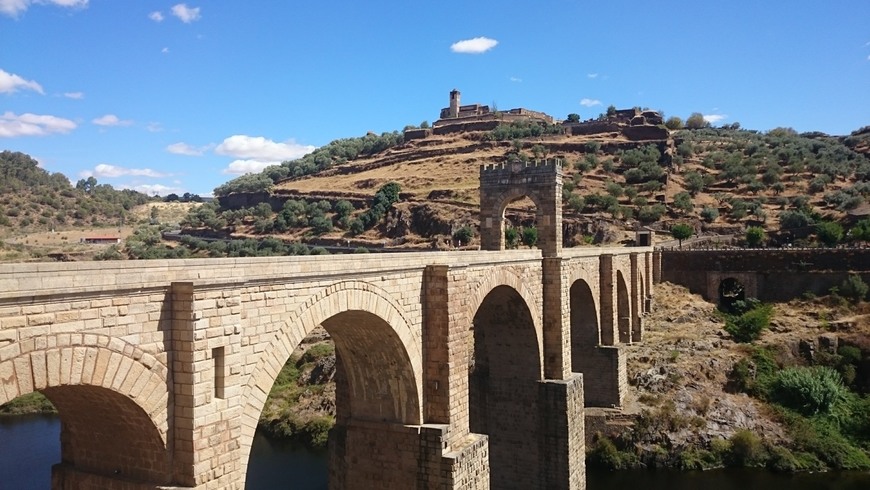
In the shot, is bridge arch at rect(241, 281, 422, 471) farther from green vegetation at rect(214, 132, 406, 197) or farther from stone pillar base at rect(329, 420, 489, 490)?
green vegetation at rect(214, 132, 406, 197)

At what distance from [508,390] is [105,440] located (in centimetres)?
1263

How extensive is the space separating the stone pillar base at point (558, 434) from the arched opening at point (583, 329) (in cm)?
561

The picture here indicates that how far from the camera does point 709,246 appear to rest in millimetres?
38531

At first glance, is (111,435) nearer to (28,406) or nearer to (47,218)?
(28,406)

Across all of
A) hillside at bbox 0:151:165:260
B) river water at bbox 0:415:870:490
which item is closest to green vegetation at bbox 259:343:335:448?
river water at bbox 0:415:870:490

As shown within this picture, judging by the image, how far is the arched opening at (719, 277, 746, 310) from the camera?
32219 millimetres

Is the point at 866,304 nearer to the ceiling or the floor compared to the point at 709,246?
nearer to the floor

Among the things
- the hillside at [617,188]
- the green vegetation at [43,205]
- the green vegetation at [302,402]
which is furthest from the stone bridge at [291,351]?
the green vegetation at [43,205]

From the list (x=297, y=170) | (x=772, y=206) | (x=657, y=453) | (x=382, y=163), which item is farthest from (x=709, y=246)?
(x=297, y=170)

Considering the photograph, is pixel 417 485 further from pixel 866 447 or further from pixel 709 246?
pixel 709 246

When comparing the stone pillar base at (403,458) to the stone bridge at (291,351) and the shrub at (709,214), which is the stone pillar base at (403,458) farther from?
the shrub at (709,214)

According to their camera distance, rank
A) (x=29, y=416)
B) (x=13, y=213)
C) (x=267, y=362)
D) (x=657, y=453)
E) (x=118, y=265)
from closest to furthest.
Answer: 1. (x=118, y=265)
2. (x=267, y=362)
3. (x=657, y=453)
4. (x=29, y=416)
5. (x=13, y=213)

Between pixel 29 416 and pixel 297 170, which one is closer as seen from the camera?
pixel 29 416

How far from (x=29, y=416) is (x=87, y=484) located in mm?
25299
